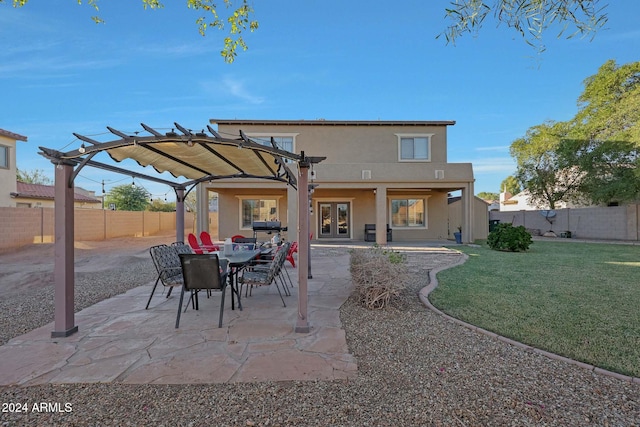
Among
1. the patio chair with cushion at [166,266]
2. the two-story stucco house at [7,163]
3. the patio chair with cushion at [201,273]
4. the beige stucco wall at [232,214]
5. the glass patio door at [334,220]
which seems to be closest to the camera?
the patio chair with cushion at [201,273]

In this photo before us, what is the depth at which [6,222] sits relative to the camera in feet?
39.8

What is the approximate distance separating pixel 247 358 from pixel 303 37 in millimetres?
9488

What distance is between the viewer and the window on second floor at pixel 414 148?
1631 centimetres

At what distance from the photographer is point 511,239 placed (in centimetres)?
1155

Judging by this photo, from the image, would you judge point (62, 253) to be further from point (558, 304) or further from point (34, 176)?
point (34, 176)

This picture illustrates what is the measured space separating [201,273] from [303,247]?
1.41 metres

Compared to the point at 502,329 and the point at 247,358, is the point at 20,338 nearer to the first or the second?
the point at 247,358

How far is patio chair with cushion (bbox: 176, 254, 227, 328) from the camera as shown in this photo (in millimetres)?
4008

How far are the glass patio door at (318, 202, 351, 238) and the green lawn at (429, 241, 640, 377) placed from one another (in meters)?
8.72

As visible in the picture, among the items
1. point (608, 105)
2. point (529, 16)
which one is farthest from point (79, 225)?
point (608, 105)

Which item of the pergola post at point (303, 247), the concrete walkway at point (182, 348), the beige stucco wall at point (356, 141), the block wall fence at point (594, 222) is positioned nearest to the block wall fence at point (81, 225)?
the beige stucco wall at point (356, 141)

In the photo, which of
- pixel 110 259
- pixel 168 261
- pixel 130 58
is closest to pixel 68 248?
pixel 168 261

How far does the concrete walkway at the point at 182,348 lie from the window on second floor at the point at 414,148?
12963 mm

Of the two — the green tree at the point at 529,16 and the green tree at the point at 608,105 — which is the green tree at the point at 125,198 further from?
the green tree at the point at 608,105
